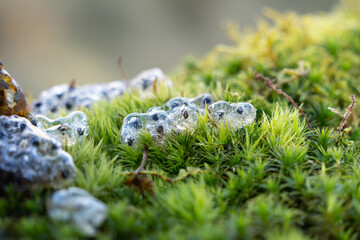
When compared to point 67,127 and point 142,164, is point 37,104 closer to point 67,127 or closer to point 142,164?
point 67,127

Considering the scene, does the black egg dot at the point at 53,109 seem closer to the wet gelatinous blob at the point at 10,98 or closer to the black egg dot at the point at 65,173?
the wet gelatinous blob at the point at 10,98

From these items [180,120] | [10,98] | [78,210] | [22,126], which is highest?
[10,98]

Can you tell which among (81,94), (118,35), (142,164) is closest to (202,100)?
(142,164)

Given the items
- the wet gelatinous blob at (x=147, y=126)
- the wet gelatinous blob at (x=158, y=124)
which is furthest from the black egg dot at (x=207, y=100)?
the wet gelatinous blob at (x=147, y=126)

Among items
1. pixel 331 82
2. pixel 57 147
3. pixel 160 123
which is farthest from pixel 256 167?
pixel 331 82

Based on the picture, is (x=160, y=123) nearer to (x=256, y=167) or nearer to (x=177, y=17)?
(x=256, y=167)

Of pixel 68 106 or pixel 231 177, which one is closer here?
pixel 231 177

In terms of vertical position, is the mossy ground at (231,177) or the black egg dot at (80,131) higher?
the black egg dot at (80,131)
